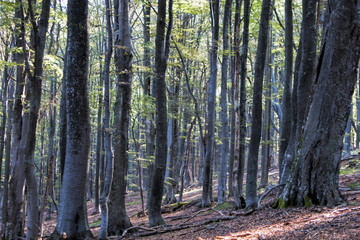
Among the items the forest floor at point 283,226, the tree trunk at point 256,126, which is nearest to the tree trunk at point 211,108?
the tree trunk at point 256,126

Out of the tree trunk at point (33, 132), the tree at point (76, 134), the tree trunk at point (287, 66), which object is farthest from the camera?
the tree trunk at point (287, 66)

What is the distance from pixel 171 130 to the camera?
16703 millimetres

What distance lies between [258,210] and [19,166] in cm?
802

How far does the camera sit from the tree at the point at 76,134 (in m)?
6.09

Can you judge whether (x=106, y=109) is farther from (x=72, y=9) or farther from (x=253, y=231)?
(x=253, y=231)

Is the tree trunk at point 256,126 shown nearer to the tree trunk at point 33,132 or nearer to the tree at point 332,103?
the tree at point 332,103

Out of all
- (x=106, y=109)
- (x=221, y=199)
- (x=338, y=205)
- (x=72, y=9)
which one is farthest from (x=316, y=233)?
(x=221, y=199)

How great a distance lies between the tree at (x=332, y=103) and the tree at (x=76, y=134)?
14.3 feet

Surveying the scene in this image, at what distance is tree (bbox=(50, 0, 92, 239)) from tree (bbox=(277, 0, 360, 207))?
4.36m

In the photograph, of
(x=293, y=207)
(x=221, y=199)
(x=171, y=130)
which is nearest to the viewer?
(x=293, y=207)

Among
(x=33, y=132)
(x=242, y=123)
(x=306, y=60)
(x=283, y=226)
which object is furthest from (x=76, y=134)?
(x=306, y=60)

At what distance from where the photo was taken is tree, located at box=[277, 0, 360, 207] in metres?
5.61

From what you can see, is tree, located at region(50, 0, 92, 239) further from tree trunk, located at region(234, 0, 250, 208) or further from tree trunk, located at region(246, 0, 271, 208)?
tree trunk, located at region(234, 0, 250, 208)

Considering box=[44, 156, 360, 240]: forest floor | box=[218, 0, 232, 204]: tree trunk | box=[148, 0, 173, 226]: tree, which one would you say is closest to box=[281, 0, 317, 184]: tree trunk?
box=[44, 156, 360, 240]: forest floor
